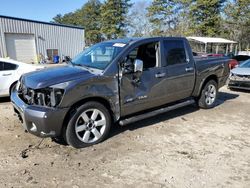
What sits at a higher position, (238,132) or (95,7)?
(95,7)

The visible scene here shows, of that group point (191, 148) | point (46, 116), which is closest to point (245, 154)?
point (191, 148)

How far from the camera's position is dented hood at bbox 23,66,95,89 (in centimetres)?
396

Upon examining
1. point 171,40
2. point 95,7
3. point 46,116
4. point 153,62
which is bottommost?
point 46,116

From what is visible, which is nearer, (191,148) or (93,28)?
(191,148)

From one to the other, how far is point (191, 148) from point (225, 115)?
2422 mm

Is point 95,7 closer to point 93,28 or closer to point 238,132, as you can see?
point 93,28

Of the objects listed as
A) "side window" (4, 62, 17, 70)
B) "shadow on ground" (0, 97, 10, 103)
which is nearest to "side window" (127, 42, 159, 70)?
"side window" (4, 62, 17, 70)

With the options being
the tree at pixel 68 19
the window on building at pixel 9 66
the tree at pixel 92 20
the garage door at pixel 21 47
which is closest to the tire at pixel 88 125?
the window on building at pixel 9 66

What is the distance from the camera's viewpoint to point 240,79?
9188 millimetres

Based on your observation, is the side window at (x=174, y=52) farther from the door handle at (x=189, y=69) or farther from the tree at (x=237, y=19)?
the tree at (x=237, y=19)

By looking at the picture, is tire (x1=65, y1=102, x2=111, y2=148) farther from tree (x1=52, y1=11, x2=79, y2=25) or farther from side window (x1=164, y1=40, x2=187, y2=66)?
tree (x1=52, y1=11, x2=79, y2=25)

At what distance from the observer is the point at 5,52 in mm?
20375

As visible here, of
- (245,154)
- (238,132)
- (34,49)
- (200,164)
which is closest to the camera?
(200,164)

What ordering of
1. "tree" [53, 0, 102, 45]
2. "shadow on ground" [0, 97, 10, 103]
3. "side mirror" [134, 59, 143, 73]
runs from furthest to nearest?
1. "tree" [53, 0, 102, 45]
2. "shadow on ground" [0, 97, 10, 103]
3. "side mirror" [134, 59, 143, 73]
